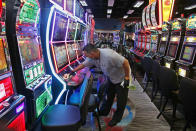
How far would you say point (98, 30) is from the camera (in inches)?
687

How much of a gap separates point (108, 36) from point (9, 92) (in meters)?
19.9

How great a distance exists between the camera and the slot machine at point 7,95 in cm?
108

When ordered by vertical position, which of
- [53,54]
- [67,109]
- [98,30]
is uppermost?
[98,30]

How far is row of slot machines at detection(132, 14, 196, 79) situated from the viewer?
9.53 feet

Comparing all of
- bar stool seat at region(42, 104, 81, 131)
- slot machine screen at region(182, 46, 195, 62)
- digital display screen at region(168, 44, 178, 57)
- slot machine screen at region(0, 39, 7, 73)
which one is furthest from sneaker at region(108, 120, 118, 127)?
digital display screen at region(168, 44, 178, 57)

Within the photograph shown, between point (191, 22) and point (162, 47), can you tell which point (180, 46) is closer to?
point (191, 22)

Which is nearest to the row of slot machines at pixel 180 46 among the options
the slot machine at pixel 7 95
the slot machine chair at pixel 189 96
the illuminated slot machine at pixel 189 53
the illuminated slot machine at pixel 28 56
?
the illuminated slot machine at pixel 189 53

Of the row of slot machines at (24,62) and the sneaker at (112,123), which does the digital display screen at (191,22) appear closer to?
the sneaker at (112,123)

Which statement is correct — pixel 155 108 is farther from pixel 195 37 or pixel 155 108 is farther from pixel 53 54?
pixel 53 54

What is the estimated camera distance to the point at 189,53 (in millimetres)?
3008

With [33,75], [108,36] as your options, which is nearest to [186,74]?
[33,75]

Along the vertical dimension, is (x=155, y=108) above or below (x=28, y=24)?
below

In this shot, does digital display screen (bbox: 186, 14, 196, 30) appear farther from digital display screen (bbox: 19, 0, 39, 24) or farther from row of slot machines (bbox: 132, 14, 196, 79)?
digital display screen (bbox: 19, 0, 39, 24)

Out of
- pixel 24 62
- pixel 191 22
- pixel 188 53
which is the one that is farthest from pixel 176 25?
pixel 24 62
